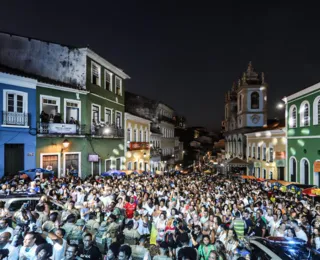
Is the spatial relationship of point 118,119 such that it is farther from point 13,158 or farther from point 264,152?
point 264,152

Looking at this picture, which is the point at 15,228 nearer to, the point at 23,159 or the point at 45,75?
the point at 23,159

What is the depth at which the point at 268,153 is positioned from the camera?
3234 centimetres

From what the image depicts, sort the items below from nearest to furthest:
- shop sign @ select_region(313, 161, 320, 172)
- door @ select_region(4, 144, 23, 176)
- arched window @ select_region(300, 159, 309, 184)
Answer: door @ select_region(4, 144, 23, 176) → shop sign @ select_region(313, 161, 320, 172) → arched window @ select_region(300, 159, 309, 184)

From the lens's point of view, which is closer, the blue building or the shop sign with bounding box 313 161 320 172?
the blue building

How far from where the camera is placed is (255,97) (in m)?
49.9

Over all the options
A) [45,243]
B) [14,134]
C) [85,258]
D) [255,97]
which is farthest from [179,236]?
[255,97]

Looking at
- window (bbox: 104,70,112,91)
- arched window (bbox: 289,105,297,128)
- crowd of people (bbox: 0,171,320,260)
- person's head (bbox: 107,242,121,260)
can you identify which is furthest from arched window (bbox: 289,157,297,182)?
person's head (bbox: 107,242,121,260)

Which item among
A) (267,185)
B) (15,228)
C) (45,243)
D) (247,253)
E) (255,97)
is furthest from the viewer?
(255,97)

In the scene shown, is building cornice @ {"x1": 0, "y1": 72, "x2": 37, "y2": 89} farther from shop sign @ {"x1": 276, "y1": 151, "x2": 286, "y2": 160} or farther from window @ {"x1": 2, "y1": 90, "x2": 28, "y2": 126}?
shop sign @ {"x1": 276, "y1": 151, "x2": 286, "y2": 160}

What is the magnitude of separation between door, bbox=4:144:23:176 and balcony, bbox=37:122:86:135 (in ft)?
5.42

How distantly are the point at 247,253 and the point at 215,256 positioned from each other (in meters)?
1.06

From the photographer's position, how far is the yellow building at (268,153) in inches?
1107

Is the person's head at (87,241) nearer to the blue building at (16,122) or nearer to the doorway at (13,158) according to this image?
the blue building at (16,122)

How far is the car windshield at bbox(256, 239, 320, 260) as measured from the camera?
6.34 meters
